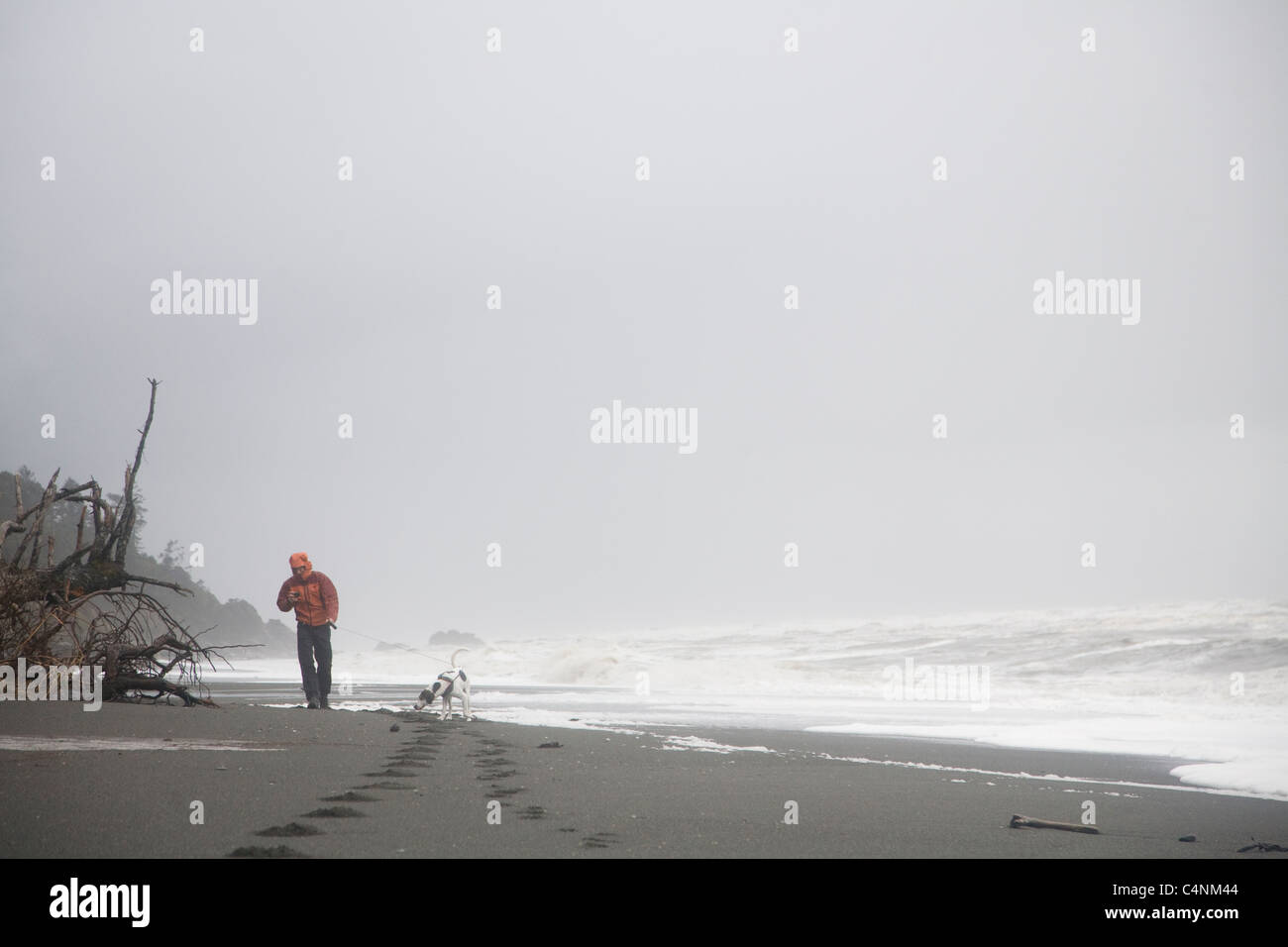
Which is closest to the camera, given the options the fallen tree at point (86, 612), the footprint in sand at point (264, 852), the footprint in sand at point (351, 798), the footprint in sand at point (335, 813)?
the footprint in sand at point (264, 852)

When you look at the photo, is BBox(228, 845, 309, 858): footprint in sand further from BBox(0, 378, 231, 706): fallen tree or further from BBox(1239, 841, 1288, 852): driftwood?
BBox(0, 378, 231, 706): fallen tree

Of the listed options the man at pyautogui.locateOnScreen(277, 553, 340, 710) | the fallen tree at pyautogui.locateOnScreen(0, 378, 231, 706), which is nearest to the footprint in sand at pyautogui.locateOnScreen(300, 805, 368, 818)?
the fallen tree at pyautogui.locateOnScreen(0, 378, 231, 706)

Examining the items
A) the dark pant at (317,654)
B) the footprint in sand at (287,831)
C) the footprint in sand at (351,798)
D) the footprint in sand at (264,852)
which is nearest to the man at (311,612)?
the dark pant at (317,654)

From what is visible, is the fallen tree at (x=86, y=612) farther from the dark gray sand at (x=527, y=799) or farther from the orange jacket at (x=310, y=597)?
the orange jacket at (x=310, y=597)

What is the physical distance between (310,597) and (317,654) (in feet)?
2.15

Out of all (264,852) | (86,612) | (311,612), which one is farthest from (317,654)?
(264,852)

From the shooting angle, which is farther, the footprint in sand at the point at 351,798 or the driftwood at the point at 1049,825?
the driftwood at the point at 1049,825

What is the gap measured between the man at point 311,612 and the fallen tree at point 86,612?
4.00ft

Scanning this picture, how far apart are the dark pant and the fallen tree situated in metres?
1.22

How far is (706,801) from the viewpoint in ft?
15.9

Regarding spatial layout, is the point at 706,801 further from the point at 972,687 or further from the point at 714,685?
the point at 714,685

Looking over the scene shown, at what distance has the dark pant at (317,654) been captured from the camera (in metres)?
10.1

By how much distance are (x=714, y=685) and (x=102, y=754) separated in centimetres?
1664
